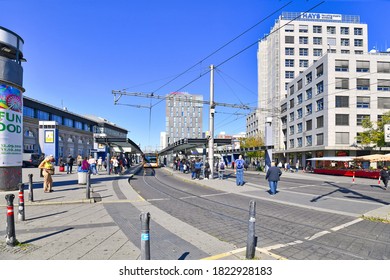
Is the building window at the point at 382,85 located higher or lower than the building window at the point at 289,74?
lower

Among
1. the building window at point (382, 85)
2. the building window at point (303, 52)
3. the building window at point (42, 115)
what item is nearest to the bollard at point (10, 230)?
the building window at point (382, 85)

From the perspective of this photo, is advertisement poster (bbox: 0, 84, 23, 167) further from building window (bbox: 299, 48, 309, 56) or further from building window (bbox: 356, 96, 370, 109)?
building window (bbox: 299, 48, 309, 56)

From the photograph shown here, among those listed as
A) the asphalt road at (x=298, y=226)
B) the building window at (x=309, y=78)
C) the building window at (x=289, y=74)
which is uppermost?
the building window at (x=289, y=74)

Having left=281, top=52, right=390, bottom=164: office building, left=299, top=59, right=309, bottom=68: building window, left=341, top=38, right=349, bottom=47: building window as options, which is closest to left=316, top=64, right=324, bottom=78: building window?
left=281, top=52, right=390, bottom=164: office building

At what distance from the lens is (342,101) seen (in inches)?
1464

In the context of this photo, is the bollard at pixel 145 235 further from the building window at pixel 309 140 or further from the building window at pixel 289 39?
the building window at pixel 289 39

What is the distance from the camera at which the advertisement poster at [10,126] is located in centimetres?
981

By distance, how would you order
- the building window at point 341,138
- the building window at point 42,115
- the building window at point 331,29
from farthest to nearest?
the building window at point 331,29
the building window at point 42,115
the building window at point 341,138

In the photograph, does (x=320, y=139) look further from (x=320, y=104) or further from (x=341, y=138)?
(x=320, y=104)

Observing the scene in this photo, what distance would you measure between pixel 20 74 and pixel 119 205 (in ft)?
28.3

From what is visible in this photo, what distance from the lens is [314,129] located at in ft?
134

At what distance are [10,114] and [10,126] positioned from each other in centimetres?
55
